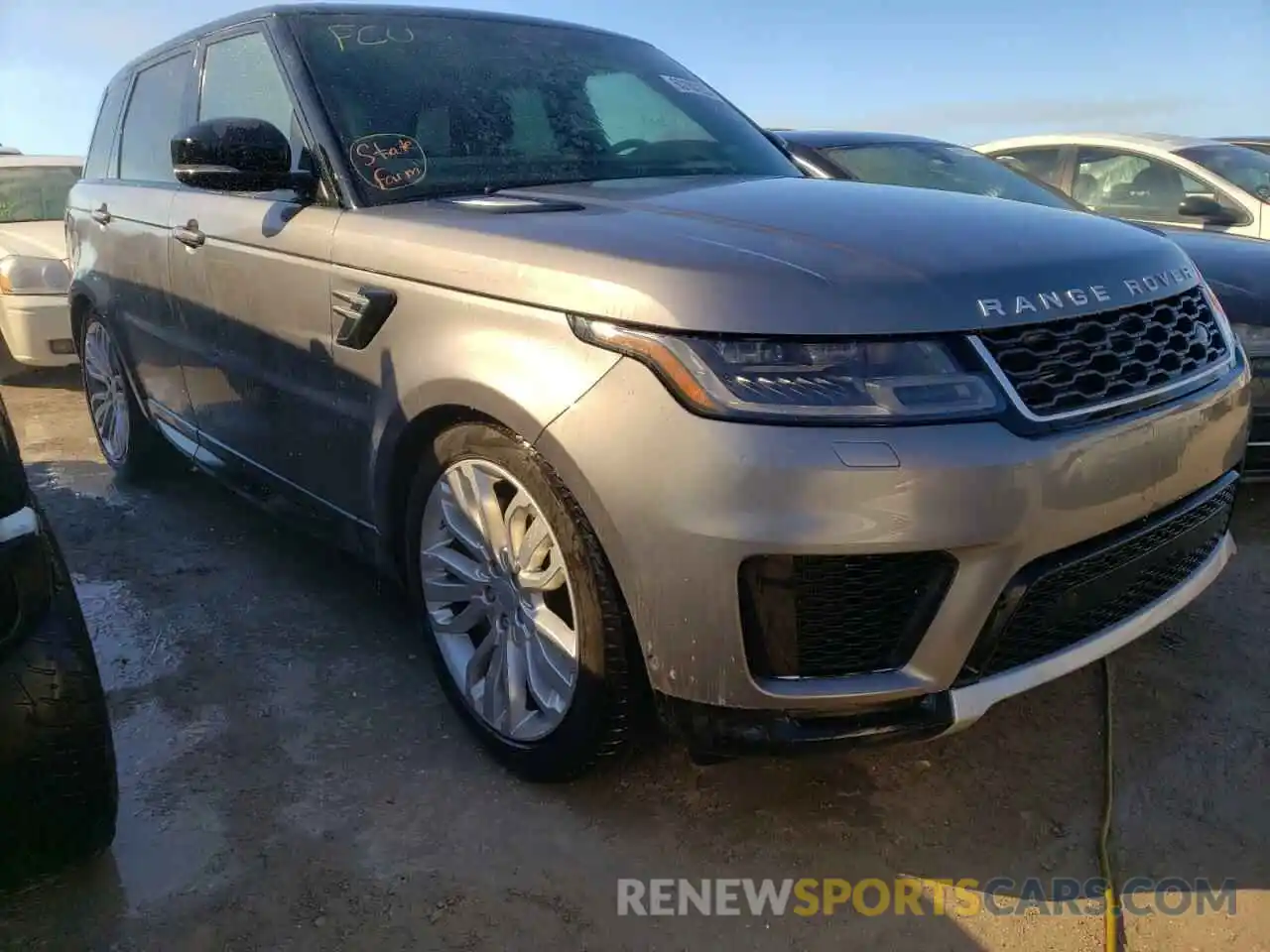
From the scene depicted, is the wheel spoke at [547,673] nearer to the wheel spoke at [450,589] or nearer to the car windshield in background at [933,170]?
the wheel spoke at [450,589]

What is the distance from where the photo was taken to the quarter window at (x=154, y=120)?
12.3ft

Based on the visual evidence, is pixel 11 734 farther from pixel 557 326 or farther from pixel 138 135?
pixel 138 135

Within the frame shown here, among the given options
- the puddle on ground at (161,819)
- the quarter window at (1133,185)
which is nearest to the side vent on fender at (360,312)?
the puddle on ground at (161,819)

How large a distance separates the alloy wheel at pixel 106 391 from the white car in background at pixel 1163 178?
15.3 ft

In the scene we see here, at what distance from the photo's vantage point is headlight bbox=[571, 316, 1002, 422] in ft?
5.82

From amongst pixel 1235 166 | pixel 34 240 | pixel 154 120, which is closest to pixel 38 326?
pixel 34 240

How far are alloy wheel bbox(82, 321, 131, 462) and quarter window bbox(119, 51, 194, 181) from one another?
74 centimetres

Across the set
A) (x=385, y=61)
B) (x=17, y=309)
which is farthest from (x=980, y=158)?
(x=17, y=309)

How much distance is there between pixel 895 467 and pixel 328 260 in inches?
62.1

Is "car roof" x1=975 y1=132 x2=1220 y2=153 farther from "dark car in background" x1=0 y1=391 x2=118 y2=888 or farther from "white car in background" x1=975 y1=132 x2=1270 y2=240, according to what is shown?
"dark car in background" x1=0 y1=391 x2=118 y2=888

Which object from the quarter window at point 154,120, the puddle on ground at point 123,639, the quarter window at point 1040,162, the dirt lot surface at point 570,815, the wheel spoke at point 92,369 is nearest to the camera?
the dirt lot surface at point 570,815

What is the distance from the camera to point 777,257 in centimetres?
192

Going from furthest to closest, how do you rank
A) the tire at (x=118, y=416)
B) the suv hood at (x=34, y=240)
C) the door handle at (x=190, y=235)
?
1. the suv hood at (x=34, y=240)
2. the tire at (x=118, y=416)
3. the door handle at (x=190, y=235)

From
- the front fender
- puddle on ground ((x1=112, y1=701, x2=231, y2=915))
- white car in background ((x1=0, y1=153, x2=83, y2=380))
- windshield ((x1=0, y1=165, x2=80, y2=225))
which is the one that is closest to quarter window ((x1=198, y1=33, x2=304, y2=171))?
the front fender
